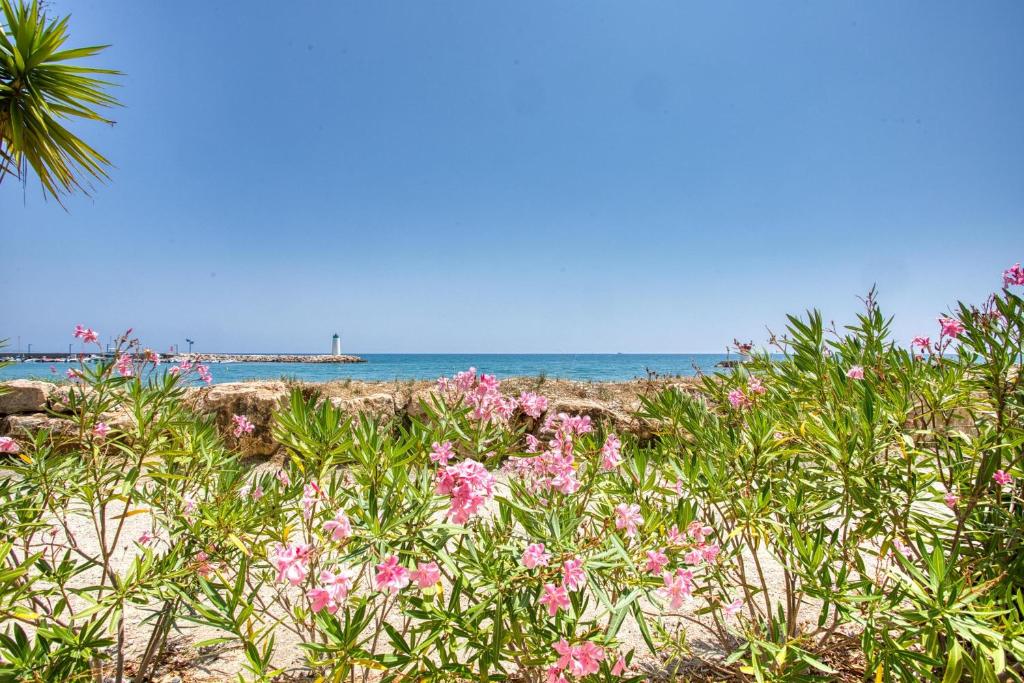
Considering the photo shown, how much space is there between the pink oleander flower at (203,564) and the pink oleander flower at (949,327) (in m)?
2.52

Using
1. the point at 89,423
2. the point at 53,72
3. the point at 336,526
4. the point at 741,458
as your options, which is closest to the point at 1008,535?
the point at 741,458

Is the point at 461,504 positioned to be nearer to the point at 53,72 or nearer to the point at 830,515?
the point at 830,515

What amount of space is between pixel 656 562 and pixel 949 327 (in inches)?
59.6

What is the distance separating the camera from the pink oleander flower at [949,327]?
1677 millimetres

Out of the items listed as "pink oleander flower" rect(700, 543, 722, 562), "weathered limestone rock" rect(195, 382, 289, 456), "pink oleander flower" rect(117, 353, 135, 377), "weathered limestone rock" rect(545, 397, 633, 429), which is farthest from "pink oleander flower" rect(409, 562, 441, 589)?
"weathered limestone rock" rect(195, 382, 289, 456)

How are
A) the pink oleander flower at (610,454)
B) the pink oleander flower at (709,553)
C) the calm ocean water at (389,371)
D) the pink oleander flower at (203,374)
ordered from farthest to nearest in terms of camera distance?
the calm ocean water at (389,371) < the pink oleander flower at (203,374) < the pink oleander flower at (610,454) < the pink oleander flower at (709,553)

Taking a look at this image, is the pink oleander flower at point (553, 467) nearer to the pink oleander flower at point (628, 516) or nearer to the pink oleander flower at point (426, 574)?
the pink oleander flower at point (628, 516)

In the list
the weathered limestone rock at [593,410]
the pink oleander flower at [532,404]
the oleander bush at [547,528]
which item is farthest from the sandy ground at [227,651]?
the weathered limestone rock at [593,410]

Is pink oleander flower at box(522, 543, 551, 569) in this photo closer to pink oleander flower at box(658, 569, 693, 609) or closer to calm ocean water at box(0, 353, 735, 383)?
pink oleander flower at box(658, 569, 693, 609)

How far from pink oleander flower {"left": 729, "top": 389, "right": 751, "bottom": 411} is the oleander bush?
12cm

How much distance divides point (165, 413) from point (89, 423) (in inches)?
7.8

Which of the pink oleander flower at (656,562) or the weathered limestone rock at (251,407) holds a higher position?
the pink oleander flower at (656,562)

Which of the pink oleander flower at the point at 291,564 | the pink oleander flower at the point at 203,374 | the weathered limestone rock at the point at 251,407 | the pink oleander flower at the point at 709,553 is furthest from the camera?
the weathered limestone rock at the point at 251,407

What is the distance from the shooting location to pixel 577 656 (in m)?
1.13
